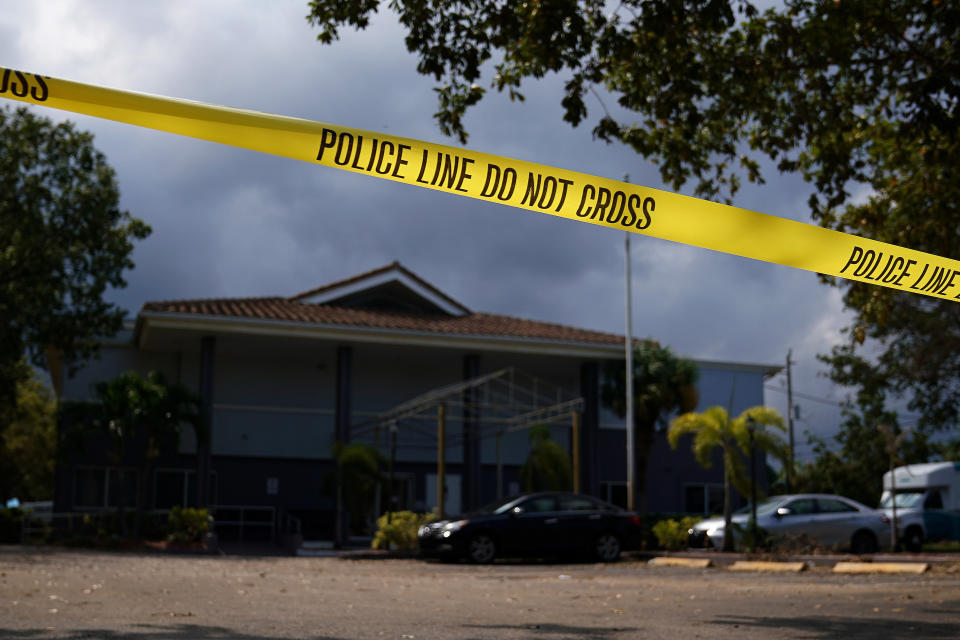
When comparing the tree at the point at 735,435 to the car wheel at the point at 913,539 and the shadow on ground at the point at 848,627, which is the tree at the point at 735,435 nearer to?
the car wheel at the point at 913,539

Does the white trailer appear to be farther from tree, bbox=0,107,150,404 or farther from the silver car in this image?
tree, bbox=0,107,150,404

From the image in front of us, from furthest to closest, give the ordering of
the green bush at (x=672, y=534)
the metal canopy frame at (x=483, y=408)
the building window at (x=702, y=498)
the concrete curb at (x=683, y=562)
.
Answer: the building window at (x=702, y=498) < the metal canopy frame at (x=483, y=408) < the green bush at (x=672, y=534) < the concrete curb at (x=683, y=562)

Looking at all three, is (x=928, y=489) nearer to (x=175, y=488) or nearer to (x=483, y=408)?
(x=483, y=408)

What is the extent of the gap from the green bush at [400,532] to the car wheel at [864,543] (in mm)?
9469

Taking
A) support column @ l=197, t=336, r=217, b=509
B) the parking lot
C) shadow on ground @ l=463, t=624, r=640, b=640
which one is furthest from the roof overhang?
shadow on ground @ l=463, t=624, r=640, b=640

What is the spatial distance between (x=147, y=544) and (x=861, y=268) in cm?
2242

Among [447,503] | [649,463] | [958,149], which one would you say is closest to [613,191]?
[958,149]

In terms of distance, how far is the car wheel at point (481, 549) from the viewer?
20.2m

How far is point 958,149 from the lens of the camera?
12.9 m

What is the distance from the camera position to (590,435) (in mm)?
32750

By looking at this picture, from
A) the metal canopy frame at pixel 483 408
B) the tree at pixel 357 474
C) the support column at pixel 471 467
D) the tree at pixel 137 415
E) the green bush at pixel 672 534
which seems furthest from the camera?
the support column at pixel 471 467

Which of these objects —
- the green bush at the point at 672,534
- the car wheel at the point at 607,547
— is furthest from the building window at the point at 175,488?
the car wheel at the point at 607,547

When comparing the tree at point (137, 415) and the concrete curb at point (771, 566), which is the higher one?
the tree at point (137, 415)

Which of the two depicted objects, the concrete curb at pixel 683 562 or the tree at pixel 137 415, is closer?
the concrete curb at pixel 683 562
